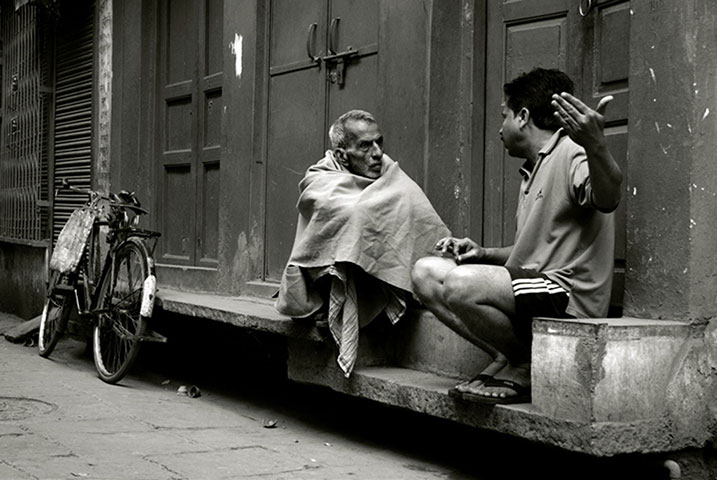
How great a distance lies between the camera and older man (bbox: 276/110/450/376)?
4.75 meters

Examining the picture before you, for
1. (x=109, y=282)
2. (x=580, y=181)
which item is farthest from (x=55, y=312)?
(x=580, y=181)

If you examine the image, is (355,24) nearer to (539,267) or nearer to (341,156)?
(341,156)

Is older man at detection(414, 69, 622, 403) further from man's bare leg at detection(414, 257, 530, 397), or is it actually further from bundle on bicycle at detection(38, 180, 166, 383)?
bundle on bicycle at detection(38, 180, 166, 383)

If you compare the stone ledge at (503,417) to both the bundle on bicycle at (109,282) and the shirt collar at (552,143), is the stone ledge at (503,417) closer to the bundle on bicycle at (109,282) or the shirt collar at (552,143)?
the shirt collar at (552,143)

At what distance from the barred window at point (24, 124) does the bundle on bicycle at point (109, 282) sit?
2.71 m

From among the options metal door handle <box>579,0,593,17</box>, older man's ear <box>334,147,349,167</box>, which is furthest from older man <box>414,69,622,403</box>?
older man's ear <box>334,147,349,167</box>

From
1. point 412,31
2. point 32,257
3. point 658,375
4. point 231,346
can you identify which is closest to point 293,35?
point 412,31

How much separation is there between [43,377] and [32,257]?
3803mm

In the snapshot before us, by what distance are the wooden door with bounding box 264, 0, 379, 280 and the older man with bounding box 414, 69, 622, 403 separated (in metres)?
1.80

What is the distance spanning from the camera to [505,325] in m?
3.88

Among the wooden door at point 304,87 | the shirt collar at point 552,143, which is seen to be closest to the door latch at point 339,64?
the wooden door at point 304,87

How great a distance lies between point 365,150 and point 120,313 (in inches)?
99.4

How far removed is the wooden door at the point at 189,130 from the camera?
25.6 ft

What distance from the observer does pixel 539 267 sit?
3.92 meters
